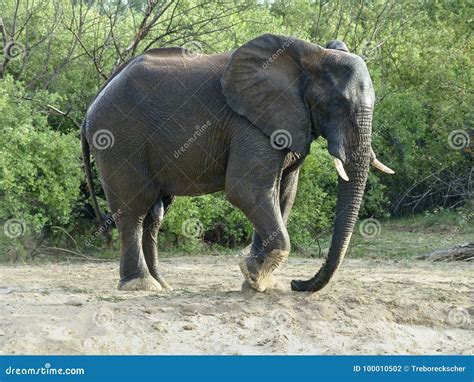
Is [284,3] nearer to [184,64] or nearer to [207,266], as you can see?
[207,266]

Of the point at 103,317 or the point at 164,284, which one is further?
the point at 164,284

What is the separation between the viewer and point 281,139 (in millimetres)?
8797

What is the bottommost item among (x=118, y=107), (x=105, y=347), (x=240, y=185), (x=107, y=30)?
(x=105, y=347)

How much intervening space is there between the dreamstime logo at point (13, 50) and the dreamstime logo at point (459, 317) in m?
9.07

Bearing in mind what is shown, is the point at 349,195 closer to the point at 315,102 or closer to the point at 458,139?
the point at 315,102

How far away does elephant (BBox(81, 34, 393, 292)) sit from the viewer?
8.73 m

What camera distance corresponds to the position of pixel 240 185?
8.77m

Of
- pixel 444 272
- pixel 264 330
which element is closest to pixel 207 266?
pixel 444 272

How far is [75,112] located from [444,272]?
274 inches

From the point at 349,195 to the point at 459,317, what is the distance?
5.25 feet
